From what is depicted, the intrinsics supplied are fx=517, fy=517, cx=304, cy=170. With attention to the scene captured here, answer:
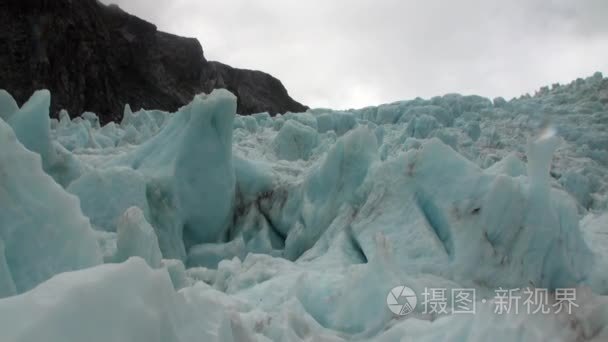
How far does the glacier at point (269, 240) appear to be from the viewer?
5.04 feet

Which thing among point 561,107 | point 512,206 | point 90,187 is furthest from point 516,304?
point 561,107

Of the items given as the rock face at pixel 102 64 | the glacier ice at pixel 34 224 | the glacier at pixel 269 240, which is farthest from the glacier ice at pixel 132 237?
the rock face at pixel 102 64

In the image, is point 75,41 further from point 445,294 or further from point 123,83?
point 445,294

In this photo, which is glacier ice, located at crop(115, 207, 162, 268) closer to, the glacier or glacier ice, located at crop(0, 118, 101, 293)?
the glacier

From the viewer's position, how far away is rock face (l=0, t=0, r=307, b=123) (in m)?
18.6

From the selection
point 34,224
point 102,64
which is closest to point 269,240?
point 34,224

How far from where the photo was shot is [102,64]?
23.4 meters

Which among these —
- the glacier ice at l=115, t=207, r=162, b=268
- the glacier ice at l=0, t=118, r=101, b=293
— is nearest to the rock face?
the glacier ice at l=115, t=207, r=162, b=268

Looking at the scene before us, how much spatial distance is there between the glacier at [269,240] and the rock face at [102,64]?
13593mm

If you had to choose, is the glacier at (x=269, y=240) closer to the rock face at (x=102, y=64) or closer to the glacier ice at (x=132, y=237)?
the glacier ice at (x=132, y=237)

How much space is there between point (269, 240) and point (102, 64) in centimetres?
2043

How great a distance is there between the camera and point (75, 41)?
70.0 feet

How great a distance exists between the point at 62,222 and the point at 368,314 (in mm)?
1808

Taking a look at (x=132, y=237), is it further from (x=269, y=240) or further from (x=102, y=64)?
(x=102, y=64)
